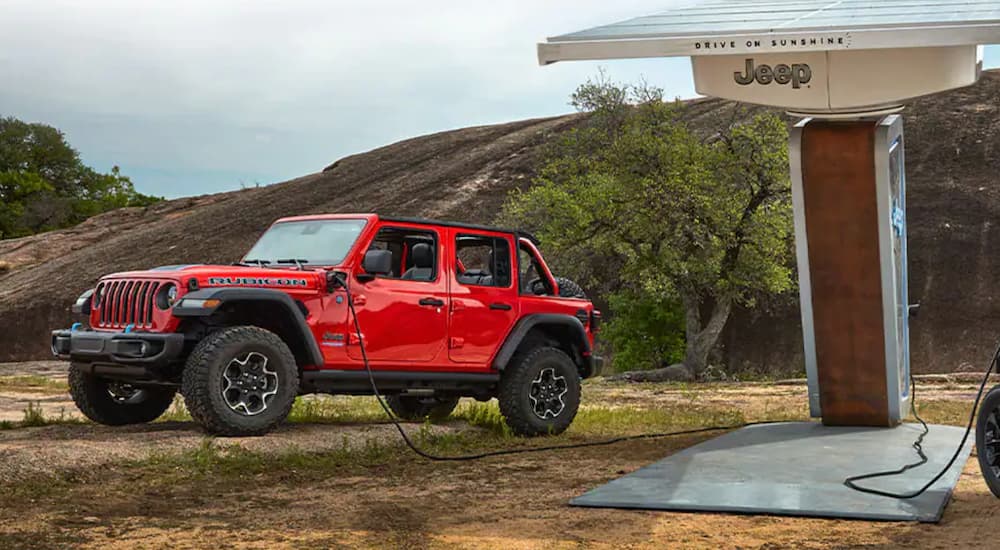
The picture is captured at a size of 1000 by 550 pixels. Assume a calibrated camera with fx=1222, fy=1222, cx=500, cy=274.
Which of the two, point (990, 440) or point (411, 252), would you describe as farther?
point (411, 252)

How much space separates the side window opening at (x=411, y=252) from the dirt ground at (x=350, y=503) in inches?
62.8

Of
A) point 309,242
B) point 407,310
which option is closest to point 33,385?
point 309,242

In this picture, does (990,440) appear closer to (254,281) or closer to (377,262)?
(377,262)

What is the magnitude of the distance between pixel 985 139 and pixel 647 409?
3135 centimetres

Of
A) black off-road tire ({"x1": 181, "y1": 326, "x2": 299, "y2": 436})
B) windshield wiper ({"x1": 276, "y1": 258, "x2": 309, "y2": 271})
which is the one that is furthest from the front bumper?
windshield wiper ({"x1": 276, "y1": 258, "x2": 309, "y2": 271})

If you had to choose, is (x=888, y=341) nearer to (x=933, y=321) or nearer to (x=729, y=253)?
(x=729, y=253)

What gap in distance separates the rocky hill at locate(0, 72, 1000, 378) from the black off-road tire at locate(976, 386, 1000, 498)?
25.0 metres

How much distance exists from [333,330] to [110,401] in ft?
8.78

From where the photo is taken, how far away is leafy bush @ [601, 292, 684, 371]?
32.0 metres

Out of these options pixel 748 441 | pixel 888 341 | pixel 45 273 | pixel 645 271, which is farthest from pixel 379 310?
pixel 45 273

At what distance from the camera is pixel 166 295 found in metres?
10.8

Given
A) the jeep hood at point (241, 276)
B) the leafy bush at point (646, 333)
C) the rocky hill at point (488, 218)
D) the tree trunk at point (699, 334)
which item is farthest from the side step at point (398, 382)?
the rocky hill at point (488, 218)

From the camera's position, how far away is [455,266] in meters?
12.5

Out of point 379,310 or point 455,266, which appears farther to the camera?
point 455,266
